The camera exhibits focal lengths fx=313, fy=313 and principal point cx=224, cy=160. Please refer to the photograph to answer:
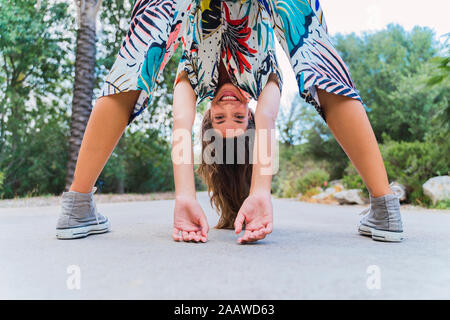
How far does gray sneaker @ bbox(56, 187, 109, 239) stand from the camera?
1334mm

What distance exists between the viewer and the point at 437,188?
4.49m

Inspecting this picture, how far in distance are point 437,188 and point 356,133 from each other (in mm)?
4082

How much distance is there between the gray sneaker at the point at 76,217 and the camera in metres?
1.33

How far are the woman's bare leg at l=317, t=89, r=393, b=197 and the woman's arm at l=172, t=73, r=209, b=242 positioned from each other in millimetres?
591

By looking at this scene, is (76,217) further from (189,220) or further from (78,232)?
(189,220)

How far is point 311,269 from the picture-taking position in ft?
2.74

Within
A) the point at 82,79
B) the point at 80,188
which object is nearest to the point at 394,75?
the point at 82,79

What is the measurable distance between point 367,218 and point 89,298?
1227 millimetres

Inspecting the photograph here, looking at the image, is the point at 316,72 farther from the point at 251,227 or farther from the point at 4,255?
the point at 4,255

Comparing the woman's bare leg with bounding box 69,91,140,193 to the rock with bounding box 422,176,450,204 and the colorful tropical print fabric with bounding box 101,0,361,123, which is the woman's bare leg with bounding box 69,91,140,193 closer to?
the colorful tropical print fabric with bounding box 101,0,361,123

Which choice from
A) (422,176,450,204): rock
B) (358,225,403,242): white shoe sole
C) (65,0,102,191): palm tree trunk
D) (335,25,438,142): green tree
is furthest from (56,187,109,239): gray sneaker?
(335,25,438,142): green tree

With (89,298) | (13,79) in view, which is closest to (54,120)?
(13,79)

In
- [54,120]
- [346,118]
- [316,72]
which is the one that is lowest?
[346,118]

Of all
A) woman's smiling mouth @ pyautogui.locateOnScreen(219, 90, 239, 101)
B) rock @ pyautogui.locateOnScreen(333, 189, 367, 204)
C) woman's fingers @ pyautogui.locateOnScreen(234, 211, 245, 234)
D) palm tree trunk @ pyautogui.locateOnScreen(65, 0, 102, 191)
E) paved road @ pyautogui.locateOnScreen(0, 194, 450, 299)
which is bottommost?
rock @ pyautogui.locateOnScreen(333, 189, 367, 204)
